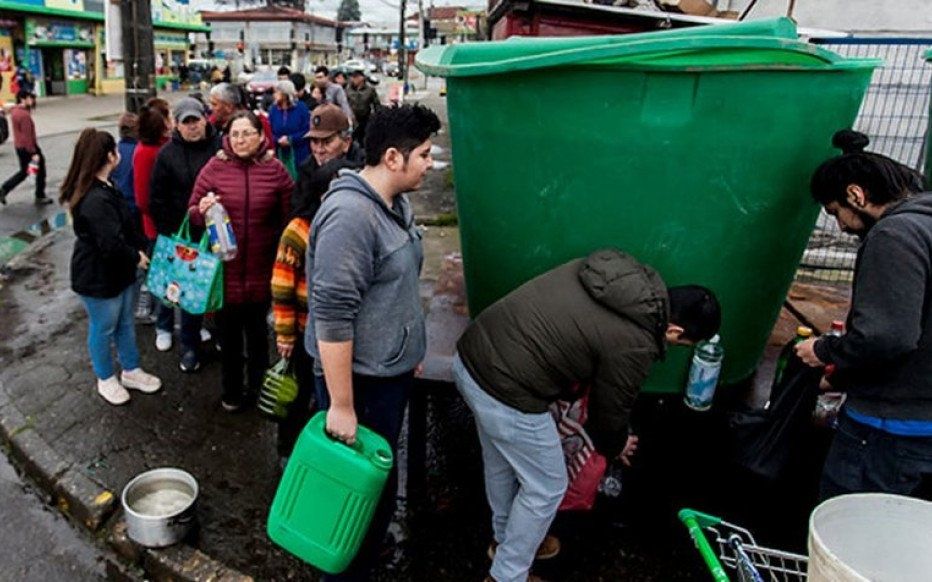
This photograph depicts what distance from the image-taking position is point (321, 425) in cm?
222

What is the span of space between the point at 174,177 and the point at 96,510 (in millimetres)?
1804

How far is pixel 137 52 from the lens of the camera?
20.5 ft

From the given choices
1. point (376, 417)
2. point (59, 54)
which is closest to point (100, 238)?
point (376, 417)

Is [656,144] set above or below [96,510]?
above

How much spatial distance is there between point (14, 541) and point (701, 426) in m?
2.91

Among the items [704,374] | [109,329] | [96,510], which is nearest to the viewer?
[704,374]

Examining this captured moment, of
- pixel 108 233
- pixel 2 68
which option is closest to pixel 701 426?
pixel 108 233

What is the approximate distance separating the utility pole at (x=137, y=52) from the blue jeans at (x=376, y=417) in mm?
4975

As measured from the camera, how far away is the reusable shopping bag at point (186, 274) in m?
3.36

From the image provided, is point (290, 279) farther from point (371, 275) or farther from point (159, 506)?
point (159, 506)

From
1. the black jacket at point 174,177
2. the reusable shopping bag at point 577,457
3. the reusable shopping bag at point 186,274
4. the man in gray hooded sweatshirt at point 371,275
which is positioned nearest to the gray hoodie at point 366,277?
the man in gray hooded sweatshirt at point 371,275

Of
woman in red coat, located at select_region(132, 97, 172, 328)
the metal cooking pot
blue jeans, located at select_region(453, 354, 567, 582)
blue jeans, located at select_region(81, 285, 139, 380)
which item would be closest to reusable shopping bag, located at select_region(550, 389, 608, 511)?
blue jeans, located at select_region(453, 354, 567, 582)

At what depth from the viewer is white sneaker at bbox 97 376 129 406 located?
3803mm

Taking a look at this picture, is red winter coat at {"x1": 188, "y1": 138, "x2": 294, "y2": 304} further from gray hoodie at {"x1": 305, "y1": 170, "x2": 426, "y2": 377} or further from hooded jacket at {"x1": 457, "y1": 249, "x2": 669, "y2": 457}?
hooded jacket at {"x1": 457, "y1": 249, "x2": 669, "y2": 457}
